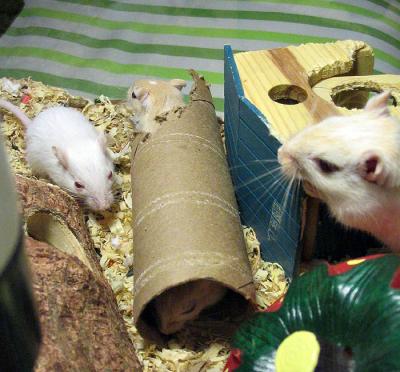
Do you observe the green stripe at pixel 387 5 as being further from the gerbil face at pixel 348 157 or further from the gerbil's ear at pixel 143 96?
the gerbil face at pixel 348 157

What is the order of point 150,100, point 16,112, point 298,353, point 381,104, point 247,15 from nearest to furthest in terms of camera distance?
point 298,353, point 381,104, point 150,100, point 16,112, point 247,15

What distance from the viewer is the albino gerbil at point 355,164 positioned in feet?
5.25

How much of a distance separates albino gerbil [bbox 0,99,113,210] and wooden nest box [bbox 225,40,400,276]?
0.56 m

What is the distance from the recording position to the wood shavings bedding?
1994 millimetres

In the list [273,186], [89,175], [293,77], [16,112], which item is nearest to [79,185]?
[89,175]

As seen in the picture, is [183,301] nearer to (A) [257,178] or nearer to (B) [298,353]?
(A) [257,178]

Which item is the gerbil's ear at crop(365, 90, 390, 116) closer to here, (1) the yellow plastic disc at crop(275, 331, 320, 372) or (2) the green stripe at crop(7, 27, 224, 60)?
(1) the yellow plastic disc at crop(275, 331, 320, 372)

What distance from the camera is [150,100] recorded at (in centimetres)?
261

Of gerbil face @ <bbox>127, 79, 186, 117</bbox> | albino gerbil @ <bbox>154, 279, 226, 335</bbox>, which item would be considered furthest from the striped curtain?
albino gerbil @ <bbox>154, 279, 226, 335</bbox>

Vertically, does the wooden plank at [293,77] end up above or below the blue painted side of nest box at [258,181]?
above

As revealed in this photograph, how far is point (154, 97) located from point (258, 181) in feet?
2.45

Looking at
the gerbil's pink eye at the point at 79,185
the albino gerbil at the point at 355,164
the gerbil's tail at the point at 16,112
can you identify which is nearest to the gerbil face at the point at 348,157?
the albino gerbil at the point at 355,164

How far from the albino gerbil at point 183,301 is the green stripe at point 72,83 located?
1.52m

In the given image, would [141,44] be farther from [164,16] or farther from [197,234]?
[197,234]
